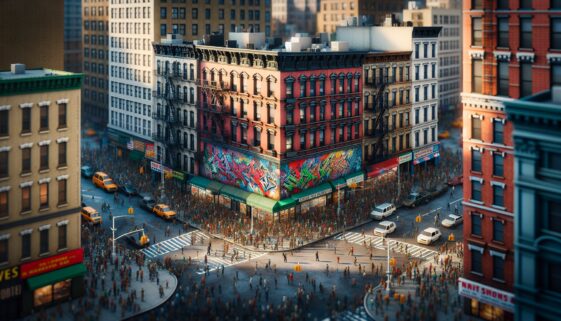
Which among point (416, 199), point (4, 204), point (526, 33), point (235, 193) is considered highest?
point (526, 33)

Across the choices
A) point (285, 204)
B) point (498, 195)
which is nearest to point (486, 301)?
point (498, 195)

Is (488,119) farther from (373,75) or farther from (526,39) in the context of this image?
(373,75)

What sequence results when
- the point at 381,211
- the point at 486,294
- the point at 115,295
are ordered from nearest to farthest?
the point at 486,294 < the point at 115,295 < the point at 381,211

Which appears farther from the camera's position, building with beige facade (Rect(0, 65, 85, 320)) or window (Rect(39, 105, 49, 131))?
window (Rect(39, 105, 49, 131))

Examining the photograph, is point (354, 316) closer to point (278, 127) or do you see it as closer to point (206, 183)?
point (278, 127)

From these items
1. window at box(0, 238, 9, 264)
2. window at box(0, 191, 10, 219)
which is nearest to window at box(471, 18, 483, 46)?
window at box(0, 191, 10, 219)

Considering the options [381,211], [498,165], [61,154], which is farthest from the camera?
[381,211]

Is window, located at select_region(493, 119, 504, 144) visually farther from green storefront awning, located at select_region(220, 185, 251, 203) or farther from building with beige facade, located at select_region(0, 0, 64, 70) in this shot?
building with beige facade, located at select_region(0, 0, 64, 70)
